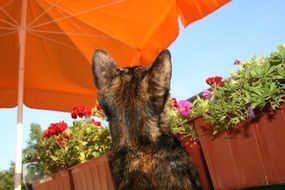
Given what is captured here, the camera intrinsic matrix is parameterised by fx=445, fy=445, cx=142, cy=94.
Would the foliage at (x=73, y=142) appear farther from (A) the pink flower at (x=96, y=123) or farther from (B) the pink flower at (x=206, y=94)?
(B) the pink flower at (x=206, y=94)

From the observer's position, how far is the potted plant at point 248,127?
7.66 feet

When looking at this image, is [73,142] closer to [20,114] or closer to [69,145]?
[69,145]

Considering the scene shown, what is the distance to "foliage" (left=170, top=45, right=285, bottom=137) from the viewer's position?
233cm

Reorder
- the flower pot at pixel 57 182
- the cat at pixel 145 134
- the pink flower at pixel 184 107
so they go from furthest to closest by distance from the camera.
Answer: the flower pot at pixel 57 182 → the pink flower at pixel 184 107 → the cat at pixel 145 134

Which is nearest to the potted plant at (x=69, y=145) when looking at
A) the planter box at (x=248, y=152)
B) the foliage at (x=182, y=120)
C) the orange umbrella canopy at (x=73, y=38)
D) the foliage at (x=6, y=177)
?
the orange umbrella canopy at (x=73, y=38)

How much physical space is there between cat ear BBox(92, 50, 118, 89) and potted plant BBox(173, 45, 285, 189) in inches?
25.4

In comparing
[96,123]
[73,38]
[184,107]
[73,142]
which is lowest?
[184,107]

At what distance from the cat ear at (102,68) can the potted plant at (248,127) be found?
0.64 metres

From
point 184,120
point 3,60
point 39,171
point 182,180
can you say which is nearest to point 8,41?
point 3,60

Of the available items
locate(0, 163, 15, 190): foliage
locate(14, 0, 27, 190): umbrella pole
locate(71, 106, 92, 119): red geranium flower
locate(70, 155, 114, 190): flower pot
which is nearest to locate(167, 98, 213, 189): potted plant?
locate(70, 155, 114, 190): flower pot

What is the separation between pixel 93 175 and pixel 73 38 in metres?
2.75

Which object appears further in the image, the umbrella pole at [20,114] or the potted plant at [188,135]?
Result: the umbrella pole at [20,114]

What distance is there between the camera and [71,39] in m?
6.27

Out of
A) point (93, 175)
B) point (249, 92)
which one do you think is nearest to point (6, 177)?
point (93, 175)
